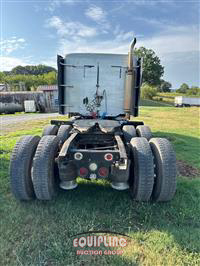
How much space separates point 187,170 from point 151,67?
50.6m

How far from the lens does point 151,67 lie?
50.4 metres

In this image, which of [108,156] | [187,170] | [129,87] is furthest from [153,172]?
[129,87]

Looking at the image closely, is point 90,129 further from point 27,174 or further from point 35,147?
point 27,174

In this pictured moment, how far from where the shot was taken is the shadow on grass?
2041mm

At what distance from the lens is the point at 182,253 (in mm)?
2006

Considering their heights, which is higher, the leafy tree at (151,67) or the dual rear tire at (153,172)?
the leafy tree at (151,67)

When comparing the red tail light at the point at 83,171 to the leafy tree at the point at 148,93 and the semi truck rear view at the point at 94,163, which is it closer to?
the semi truck rear view at the point at 94,163

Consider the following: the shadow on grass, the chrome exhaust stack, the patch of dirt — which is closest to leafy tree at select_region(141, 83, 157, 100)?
the chrome exhaust stack

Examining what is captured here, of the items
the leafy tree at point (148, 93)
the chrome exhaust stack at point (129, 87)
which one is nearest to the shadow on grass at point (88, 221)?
the chrome exhaust stack at point (129, 87)

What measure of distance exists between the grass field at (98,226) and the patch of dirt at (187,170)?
2.75 feet

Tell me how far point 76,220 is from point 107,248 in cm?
52

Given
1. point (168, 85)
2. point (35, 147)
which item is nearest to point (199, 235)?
point (35, 147)

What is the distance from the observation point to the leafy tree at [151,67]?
165ft

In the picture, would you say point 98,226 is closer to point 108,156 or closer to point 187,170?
A: point 108,156
